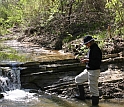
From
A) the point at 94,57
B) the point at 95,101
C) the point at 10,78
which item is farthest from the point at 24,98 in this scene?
the point at 94,57

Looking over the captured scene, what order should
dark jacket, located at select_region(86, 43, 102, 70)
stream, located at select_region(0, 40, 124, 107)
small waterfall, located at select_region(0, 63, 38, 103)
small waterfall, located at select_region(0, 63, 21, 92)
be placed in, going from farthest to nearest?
small waterfall, located at select_region(0, 63, 21, 92)
small waterfall, located at select_region(0, 63, 38, 103)
stream, located at select_region(0, 40, 124, 107)
dark jacket, located at select_region(86, 43, 102, 70)

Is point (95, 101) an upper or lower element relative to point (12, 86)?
Answer: upper

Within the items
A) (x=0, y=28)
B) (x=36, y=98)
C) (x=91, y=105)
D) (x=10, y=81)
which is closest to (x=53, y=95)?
(x=36, y=98)

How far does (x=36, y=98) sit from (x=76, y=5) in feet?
48.4

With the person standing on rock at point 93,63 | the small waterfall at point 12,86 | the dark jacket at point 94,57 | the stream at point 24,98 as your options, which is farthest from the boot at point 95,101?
the small waterfall at point 12,86

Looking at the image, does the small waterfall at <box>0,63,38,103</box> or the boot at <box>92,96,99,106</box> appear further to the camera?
the small waterfall at <box>0,63,38,103</box>

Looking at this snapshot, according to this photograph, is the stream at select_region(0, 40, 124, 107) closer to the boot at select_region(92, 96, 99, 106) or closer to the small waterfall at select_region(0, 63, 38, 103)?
the small waterfall at select_region(0, 63, 38, 103)

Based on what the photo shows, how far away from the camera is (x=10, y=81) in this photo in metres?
11.9

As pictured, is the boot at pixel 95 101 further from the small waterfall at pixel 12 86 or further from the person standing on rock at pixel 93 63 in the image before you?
the small waterfall at pixel 12 86

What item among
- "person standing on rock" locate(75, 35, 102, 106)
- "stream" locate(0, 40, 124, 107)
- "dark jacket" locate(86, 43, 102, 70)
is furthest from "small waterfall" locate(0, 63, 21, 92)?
"dark jacket" locate(86, 43, 102, 70)

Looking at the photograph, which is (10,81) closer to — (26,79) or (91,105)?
(26,79)

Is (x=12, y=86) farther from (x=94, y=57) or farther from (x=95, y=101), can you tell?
(x=94, y=57)

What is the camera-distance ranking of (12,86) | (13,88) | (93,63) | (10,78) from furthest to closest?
1. (10,78)
2. (12,86)
3. (13,88)
4. (93,63)

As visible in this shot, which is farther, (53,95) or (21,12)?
(21,12)
